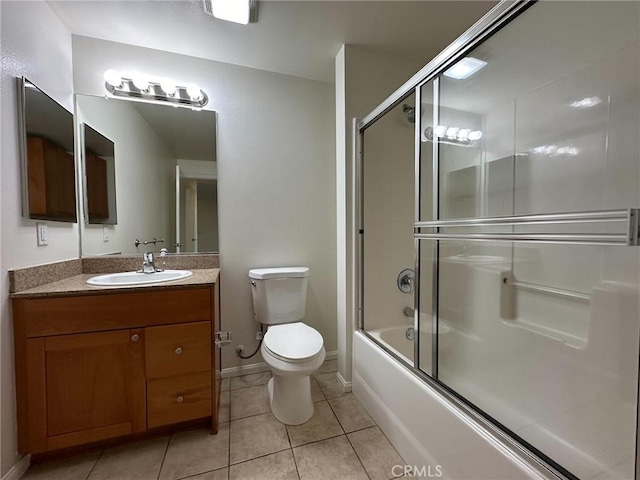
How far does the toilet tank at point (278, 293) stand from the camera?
1.86 metres

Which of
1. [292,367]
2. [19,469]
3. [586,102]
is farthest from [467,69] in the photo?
[19,469]

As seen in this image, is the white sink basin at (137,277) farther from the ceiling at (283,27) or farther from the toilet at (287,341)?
the ceiling at (283,27)

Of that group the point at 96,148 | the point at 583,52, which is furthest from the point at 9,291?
the point at 583,52

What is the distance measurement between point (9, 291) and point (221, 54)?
174 centimetres

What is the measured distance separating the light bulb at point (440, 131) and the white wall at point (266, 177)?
85 cm

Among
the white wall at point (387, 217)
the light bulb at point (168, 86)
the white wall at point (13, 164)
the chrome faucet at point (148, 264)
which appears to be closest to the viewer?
the white wall at point (13, 164)

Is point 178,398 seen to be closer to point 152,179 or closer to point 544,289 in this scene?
point 152,179

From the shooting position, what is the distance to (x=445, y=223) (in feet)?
4.04

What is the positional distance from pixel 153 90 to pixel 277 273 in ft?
4.77

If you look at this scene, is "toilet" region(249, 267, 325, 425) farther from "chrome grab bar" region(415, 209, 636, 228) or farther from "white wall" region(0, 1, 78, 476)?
"white wall" region(0, 1, 78, 476)

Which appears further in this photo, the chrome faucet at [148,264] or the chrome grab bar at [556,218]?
the chrome faucet at [148,264]

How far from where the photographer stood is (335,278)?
224cm

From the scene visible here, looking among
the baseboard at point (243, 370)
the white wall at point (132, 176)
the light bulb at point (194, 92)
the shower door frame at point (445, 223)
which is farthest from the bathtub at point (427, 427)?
the light bulb at point (194, 92)

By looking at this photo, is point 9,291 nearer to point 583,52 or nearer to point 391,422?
point 391,422
